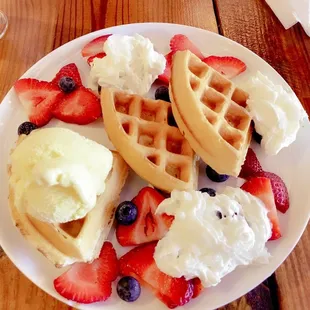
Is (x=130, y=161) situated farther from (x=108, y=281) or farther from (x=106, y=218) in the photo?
(x=108, y=281)

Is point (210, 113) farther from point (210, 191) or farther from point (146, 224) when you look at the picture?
point (146, 224)

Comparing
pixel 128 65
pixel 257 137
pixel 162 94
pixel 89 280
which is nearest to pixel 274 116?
pixel 257 137

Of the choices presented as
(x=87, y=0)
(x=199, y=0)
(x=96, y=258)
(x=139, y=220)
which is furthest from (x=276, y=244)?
(x=87, y=0)

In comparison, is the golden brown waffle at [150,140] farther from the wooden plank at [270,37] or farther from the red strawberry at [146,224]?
the wooden plank at [270,37]

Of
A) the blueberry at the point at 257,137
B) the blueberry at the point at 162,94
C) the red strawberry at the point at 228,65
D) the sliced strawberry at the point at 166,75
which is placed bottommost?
the blueberry at the point at 162,94

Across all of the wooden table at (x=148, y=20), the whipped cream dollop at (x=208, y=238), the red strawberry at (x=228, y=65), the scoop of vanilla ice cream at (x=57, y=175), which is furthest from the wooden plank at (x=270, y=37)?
the scoop of vanilla ice cream at (x=57, y=175)
